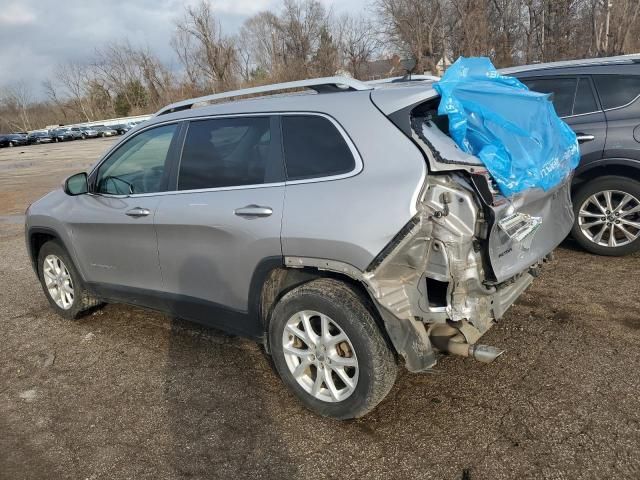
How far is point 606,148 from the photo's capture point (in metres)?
4.89

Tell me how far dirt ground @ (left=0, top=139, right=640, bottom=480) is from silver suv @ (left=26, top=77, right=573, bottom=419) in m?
0.34

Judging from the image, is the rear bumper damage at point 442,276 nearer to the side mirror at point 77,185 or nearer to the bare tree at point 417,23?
the side mirror at point 77,185

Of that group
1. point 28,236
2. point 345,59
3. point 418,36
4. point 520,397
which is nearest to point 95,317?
point 28,236

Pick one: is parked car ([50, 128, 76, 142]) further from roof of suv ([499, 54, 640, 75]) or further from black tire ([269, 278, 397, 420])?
black tire ([269, 278, 397, 420])

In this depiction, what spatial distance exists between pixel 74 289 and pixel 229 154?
237cm

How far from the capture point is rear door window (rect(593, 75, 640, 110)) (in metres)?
4.84

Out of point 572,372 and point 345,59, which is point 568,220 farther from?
point 345,59

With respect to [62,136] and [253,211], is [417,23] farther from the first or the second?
[62,136]

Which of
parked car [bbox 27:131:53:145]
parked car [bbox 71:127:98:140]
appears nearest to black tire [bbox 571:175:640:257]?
parked car [bbox 71:127:98:140]

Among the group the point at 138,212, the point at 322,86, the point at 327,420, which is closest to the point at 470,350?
the point at 327,420

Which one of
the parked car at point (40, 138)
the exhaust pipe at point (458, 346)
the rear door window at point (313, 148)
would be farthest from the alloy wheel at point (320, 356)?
the parked car at point (40, 138)

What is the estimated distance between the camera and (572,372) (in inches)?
129

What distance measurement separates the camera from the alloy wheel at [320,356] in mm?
2941

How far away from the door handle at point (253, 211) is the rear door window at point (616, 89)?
3.80 m
